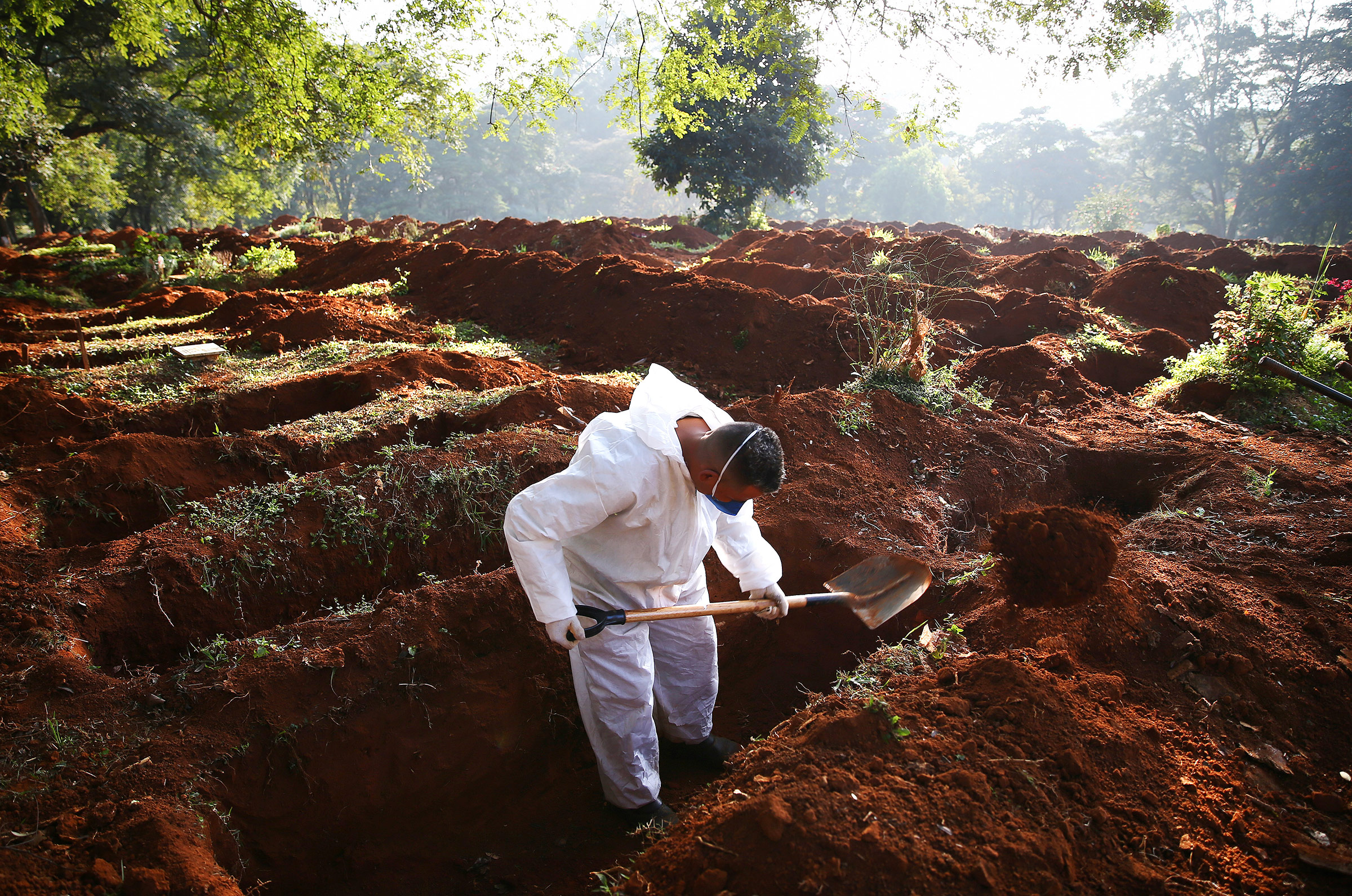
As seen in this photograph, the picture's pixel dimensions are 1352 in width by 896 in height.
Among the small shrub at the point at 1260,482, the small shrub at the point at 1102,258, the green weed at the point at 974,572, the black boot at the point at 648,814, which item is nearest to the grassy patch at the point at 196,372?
the black boot at the point at 648,814

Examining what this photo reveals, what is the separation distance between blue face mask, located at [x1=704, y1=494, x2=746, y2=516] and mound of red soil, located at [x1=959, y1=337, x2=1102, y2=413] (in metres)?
4.62

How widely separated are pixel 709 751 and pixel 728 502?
1382 mm

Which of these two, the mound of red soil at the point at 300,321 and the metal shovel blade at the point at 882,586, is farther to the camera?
the mound of red soil at the point at 300,321

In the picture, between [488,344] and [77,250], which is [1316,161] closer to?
[488,344]

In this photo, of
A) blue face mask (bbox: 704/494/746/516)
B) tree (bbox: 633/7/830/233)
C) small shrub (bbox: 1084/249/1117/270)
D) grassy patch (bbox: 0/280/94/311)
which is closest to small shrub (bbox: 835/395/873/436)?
blue face mask (bbox: 704/494/746/516)

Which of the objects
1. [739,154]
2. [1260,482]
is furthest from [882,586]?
[739,154]

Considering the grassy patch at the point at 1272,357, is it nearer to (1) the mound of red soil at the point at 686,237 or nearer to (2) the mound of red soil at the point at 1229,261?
(2) the mound of red soil at the point at 1229,261

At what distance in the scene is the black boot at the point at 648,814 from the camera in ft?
8.36

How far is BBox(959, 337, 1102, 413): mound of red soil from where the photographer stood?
608 centimetres

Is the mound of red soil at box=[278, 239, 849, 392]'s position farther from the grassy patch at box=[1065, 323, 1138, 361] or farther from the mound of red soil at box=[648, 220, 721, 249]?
the mound of red soil at box=[648, 220, 721, 249]

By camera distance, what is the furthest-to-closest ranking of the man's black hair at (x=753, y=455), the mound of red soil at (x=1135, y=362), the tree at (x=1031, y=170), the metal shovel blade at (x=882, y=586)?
the tree at (x=1031, y=170) < the mound of red soil at (x=1135, y=362) < the metal shovel blade at (x=882, y=586) < the man's black hair at (x=753, y=455)

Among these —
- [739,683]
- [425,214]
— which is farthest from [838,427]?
[425,214]

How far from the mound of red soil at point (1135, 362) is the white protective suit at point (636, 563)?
18.9 feet

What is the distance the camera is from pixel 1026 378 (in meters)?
→ 6.38
